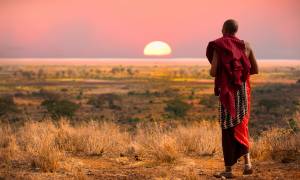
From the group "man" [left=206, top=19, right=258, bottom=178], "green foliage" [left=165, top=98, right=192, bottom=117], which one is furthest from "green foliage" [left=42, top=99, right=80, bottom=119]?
"man" [left=206, top=19, right=258, bottom=178]

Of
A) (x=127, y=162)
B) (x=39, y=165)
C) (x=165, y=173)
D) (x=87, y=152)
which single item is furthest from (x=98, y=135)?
(x=165, y=173)

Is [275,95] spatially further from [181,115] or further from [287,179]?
[287,179]

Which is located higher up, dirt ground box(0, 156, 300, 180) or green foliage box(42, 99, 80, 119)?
dirt ground box(0, 156, 300, 180)

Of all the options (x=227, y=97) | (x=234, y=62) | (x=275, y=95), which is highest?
(x=234, y=62)

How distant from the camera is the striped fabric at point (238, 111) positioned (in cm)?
732

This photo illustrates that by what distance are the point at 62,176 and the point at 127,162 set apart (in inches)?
64.6

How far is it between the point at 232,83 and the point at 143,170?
2047mm

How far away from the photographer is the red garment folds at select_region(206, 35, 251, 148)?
714cm

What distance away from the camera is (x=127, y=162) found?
921 centimetres

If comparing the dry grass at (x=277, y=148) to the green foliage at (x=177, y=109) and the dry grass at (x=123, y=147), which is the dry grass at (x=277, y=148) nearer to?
the dry grass at (x=123, y=147)

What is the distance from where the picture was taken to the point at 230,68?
715cm

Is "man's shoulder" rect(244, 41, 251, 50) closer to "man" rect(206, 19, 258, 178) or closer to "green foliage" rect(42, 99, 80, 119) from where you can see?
"man" rect(206, 19, 258, 178)

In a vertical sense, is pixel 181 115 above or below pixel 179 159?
below

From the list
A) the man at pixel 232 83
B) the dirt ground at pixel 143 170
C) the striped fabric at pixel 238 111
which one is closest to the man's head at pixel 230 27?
the man at pixel 232 83
